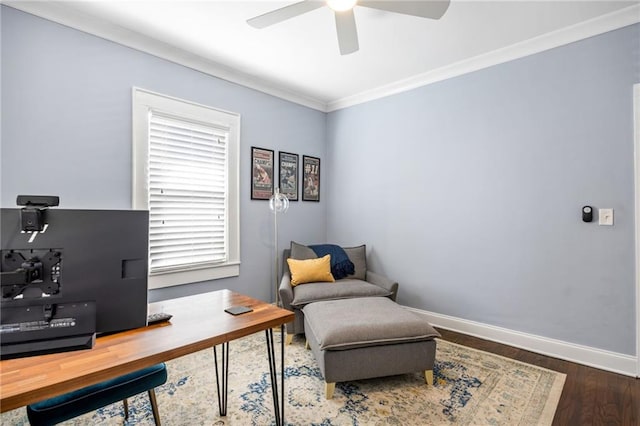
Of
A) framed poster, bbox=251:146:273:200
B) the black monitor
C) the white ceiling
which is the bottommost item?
the black monitor

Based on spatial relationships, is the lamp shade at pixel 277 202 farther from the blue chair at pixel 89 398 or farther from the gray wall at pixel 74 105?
the blue chair at pixel 89 398

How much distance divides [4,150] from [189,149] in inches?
52.3

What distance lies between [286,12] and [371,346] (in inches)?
91.1

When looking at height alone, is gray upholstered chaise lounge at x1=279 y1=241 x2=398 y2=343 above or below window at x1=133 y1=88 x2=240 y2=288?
below

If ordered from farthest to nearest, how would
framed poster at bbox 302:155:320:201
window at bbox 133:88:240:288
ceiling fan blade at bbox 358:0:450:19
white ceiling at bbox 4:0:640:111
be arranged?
1. framed poster at bbox 302:155:320:201
2. window at bbox 133:88:240:288
3. white ceiling at bbox 4:0:640:111
4. ceiling fan blade at bbox 358:0:450:19

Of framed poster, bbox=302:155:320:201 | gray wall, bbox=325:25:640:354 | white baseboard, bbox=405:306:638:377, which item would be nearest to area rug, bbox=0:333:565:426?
white baseboard, bbox=405:306:638:377

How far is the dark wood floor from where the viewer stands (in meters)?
1.94

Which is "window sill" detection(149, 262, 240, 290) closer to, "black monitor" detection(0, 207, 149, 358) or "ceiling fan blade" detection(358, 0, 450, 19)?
"black monitor" detection(0, 207, 149, 358)

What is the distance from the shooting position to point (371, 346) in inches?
87.4

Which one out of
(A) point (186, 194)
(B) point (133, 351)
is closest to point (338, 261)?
(A) point (186, 194)

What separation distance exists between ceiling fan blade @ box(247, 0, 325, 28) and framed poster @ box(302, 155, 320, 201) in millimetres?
2215

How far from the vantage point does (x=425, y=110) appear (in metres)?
3.58

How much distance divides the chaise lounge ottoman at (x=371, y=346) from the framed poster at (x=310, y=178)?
87.7 inches

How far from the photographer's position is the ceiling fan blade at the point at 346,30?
81.9 inches
